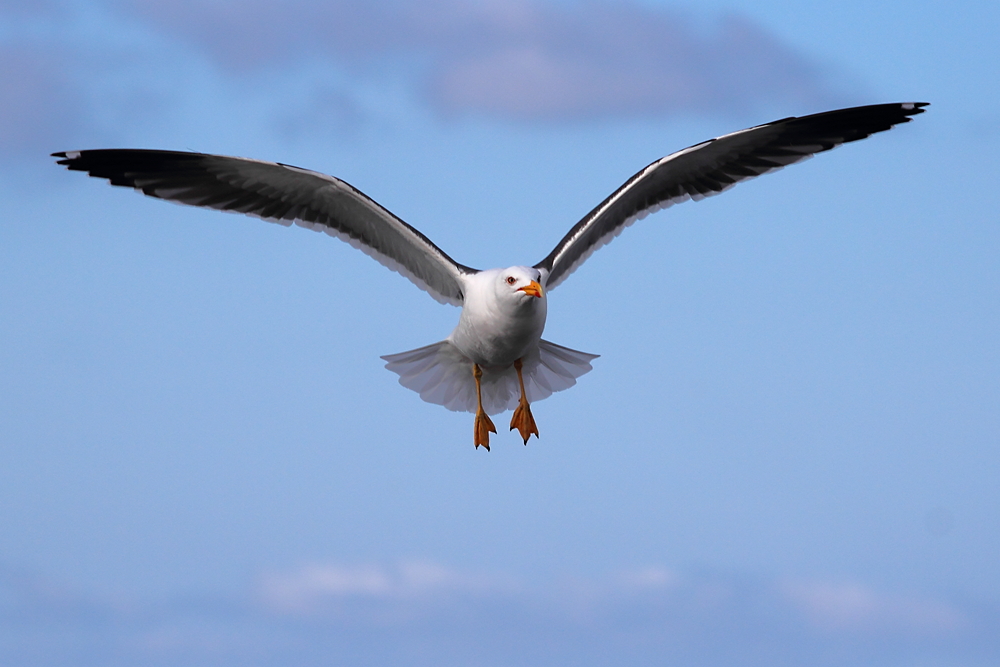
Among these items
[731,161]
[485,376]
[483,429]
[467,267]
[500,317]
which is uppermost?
[731,161]

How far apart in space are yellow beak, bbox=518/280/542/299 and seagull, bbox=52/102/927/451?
0.02 meters

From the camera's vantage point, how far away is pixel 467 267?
918 centimetres

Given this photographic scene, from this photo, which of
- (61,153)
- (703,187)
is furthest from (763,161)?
(61,153)

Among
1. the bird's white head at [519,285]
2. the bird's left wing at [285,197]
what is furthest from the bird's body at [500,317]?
the bird's left wing at [285,197]

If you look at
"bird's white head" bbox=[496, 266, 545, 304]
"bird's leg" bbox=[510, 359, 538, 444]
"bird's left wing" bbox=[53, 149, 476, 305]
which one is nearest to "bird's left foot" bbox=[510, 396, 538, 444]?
"bird's leg" bbox=[510, 359, 538, 444]

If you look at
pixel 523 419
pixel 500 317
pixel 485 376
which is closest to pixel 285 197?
pixel 500 317

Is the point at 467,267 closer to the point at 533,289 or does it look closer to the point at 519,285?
the point at 519,285

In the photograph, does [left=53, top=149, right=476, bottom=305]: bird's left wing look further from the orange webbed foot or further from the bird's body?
the orange webbed foot

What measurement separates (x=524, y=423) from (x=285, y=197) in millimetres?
2626

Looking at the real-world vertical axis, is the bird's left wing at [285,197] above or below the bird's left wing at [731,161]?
below

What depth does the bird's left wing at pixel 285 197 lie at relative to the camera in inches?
348

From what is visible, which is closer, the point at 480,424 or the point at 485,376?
the point at 480,424

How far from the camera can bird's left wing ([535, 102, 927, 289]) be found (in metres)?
9.55

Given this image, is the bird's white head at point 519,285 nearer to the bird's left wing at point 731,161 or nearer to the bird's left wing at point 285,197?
the bird's left wing at point 285,197
